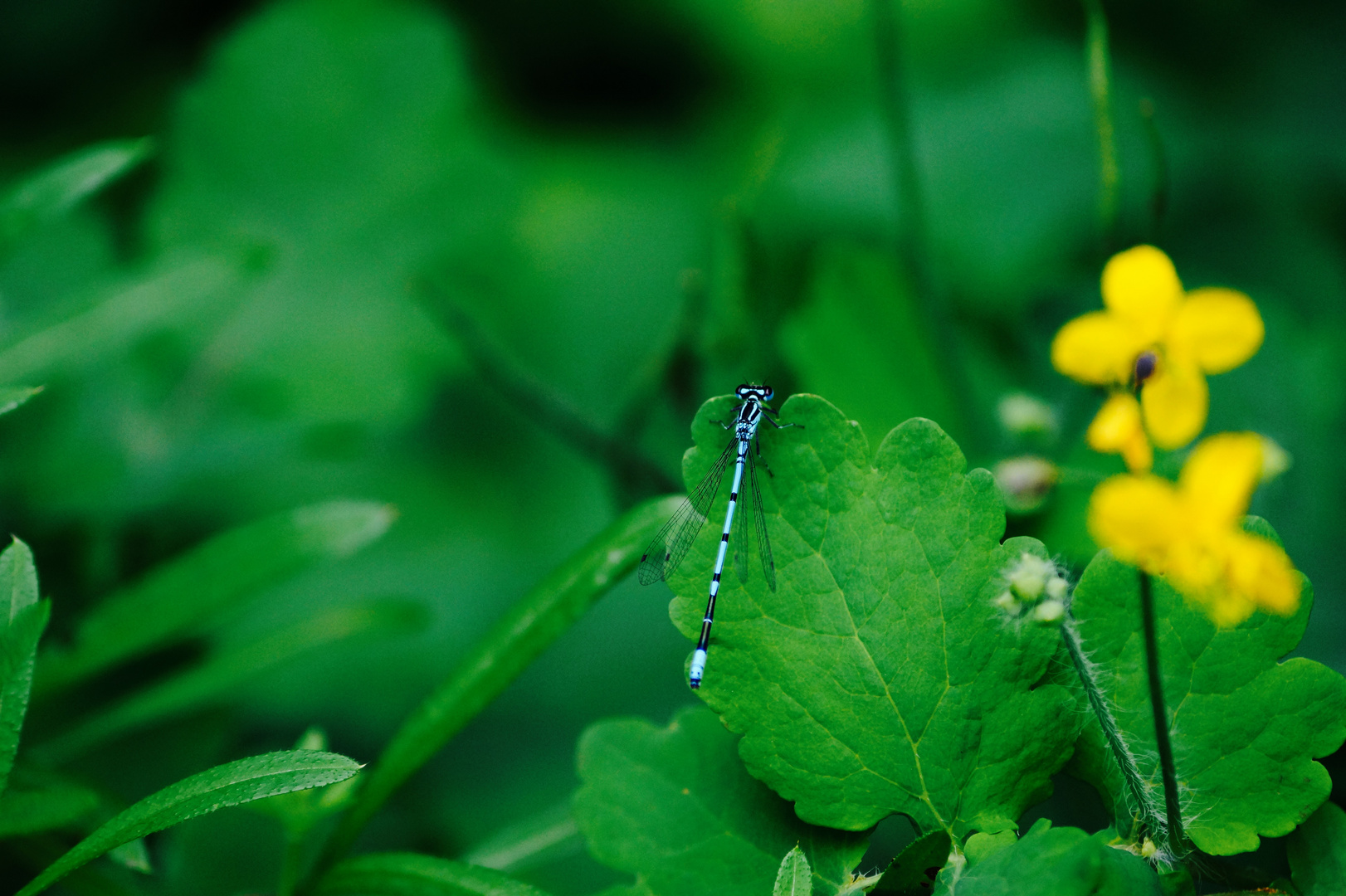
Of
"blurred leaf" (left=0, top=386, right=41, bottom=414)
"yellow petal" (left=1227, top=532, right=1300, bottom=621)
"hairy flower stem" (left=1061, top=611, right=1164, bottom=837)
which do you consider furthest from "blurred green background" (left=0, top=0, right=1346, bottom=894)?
"yellow petal" (left=1227, top=532, right=1300, bottom=621)

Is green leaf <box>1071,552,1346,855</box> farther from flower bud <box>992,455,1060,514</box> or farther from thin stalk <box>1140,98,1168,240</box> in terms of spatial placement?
thin stalk <box>1140,98,1168,240</box>

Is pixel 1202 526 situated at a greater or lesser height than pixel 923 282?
lesser

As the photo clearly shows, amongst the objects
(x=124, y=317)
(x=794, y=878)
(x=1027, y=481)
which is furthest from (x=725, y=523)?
(x=124, y=317)

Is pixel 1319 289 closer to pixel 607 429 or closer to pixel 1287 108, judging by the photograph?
pixel 1287 108

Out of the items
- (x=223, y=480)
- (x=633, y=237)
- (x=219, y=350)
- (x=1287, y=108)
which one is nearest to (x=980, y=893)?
(x=223, y=480)

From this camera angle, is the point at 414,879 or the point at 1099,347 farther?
the point at 414,879

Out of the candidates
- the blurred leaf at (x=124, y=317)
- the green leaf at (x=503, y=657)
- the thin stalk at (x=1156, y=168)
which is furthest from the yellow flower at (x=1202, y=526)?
the blurred leaf at (x=124, y=317)

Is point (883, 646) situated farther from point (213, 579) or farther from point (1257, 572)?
point (213, 579)
